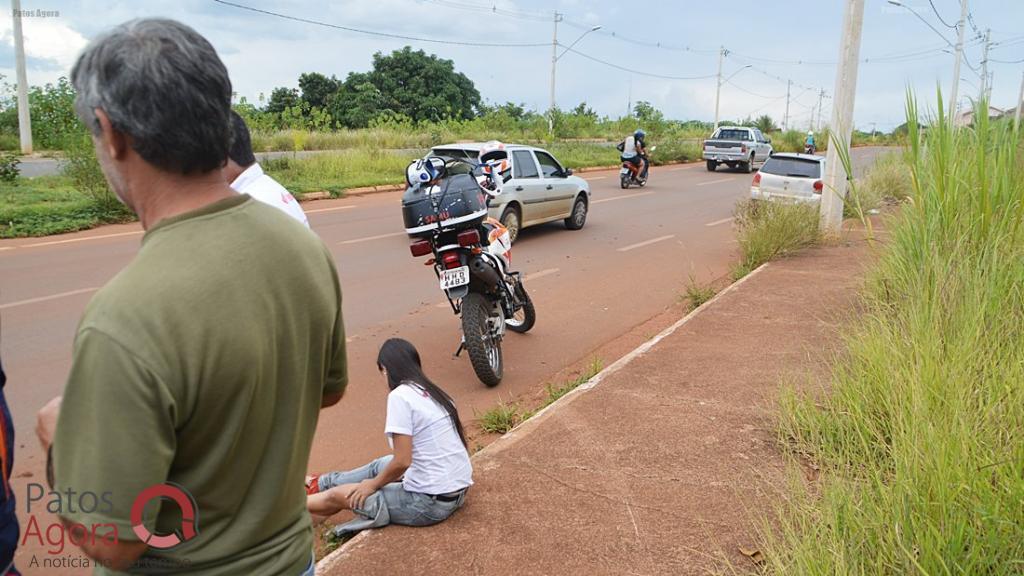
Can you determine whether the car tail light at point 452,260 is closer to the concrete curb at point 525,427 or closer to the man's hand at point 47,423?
the concrete curb at point 525,427

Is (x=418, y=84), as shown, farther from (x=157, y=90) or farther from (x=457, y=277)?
(x=157, y=90)

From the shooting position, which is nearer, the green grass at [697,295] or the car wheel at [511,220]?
the green grass at [697,295]

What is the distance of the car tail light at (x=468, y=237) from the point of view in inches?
239

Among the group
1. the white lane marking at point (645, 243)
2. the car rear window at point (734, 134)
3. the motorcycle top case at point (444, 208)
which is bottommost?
the white lane marking at point (645, 243)

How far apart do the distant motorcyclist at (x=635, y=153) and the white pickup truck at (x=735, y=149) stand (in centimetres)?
974

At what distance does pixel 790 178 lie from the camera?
14.4 metres

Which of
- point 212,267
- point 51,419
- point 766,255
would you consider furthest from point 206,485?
point 766,255

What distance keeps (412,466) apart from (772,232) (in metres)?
8.06

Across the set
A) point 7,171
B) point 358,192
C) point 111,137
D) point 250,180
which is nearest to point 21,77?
Result: point 7,171

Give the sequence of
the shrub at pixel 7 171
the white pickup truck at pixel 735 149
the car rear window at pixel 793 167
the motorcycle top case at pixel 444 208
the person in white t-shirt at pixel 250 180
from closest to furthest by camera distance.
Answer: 1. the person in white t-shirt at pixel 250 180
2. the motorcycle top case at pixel 444 208
3. the car rear window at pixel 793 167
4. the shrub at pixel 7 171
5. the white pickup truck at pixel 735 149

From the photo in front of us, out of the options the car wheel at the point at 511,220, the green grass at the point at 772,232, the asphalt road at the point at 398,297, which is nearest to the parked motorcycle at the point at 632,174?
the asphalt road at the point at 398,297

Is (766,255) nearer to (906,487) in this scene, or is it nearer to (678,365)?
(678,365)

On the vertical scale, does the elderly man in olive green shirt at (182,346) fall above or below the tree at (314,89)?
below

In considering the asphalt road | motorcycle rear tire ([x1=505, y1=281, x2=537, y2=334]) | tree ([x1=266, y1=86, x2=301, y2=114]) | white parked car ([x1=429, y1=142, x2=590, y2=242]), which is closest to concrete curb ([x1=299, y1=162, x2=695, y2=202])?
the asphalt road
